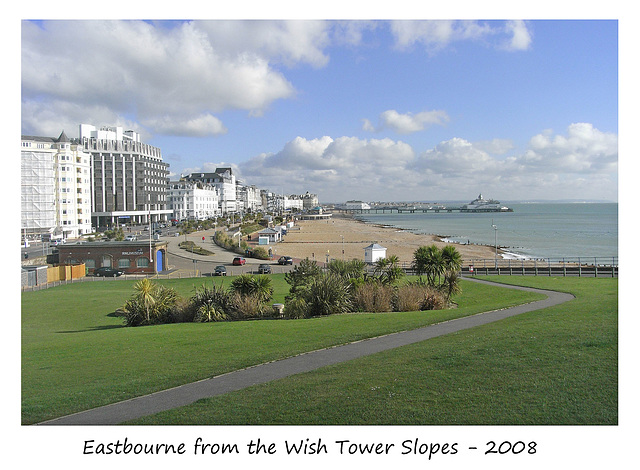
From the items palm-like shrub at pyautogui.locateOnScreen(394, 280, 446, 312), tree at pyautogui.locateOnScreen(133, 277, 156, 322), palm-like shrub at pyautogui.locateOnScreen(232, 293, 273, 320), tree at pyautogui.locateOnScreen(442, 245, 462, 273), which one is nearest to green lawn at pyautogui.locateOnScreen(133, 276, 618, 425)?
palm-like shrub at pyautogui.locateOnScreen(394, 280, 446, 312)

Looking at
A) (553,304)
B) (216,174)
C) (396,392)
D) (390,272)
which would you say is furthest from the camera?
(216,174)

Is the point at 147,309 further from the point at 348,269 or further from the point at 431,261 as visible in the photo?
the point at 431,261

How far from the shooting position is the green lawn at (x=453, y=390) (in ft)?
22.5

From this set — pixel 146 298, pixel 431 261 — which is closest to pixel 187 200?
pixel 431 261

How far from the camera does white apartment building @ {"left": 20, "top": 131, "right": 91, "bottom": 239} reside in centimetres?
7712

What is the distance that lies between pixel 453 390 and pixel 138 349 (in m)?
8.95

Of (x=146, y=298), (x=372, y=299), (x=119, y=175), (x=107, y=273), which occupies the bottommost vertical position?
(x=107, y=273)

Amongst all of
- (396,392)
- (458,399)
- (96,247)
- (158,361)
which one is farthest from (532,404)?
(96,247)

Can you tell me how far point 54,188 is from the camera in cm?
8144

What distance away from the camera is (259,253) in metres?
54.4

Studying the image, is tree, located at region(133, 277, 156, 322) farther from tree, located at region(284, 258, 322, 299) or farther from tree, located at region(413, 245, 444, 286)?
tree, located at region(413, 245, 444, 286)

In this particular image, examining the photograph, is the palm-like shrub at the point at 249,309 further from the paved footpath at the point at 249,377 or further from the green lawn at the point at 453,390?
the green lawn at the point at 453,390

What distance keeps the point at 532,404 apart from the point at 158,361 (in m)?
8.32

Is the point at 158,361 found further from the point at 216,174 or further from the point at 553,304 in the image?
the point at 216,174
